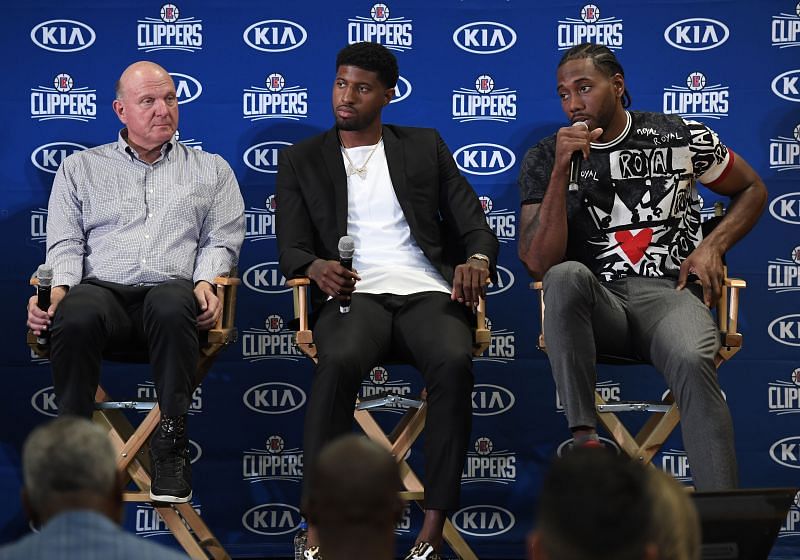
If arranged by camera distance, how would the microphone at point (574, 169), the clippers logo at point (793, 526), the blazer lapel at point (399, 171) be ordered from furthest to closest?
1. the clippers logo at point (793, 526)
2. the blazer lapel at point (399, 171)
3. the microphone at point (574, 169)

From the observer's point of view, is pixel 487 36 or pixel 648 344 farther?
pixel 487 36

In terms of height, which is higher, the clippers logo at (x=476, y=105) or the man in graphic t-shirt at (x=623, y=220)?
the clippers logo at (x=476, y=105)

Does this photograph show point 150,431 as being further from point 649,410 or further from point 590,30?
point 590,30

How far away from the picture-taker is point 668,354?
125 inches

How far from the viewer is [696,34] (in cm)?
425

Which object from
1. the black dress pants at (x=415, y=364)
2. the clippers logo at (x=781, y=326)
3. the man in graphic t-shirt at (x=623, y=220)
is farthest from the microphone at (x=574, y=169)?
the clippers logo at (x=781, y=326)

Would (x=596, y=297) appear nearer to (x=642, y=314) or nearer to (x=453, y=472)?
(x=642, y=314)

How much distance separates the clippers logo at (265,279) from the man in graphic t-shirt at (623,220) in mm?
1112

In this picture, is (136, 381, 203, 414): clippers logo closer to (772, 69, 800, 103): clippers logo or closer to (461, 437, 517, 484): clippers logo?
(461, 437, 517, 484): clippers logo

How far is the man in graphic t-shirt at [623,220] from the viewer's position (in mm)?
3262

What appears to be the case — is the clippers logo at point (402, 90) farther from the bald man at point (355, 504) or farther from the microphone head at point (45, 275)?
the bald man at point (355, 504)

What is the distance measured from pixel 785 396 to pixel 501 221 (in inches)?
51.5

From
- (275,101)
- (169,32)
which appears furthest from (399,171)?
(169,32)

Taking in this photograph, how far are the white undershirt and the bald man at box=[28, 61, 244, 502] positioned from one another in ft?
1.52
